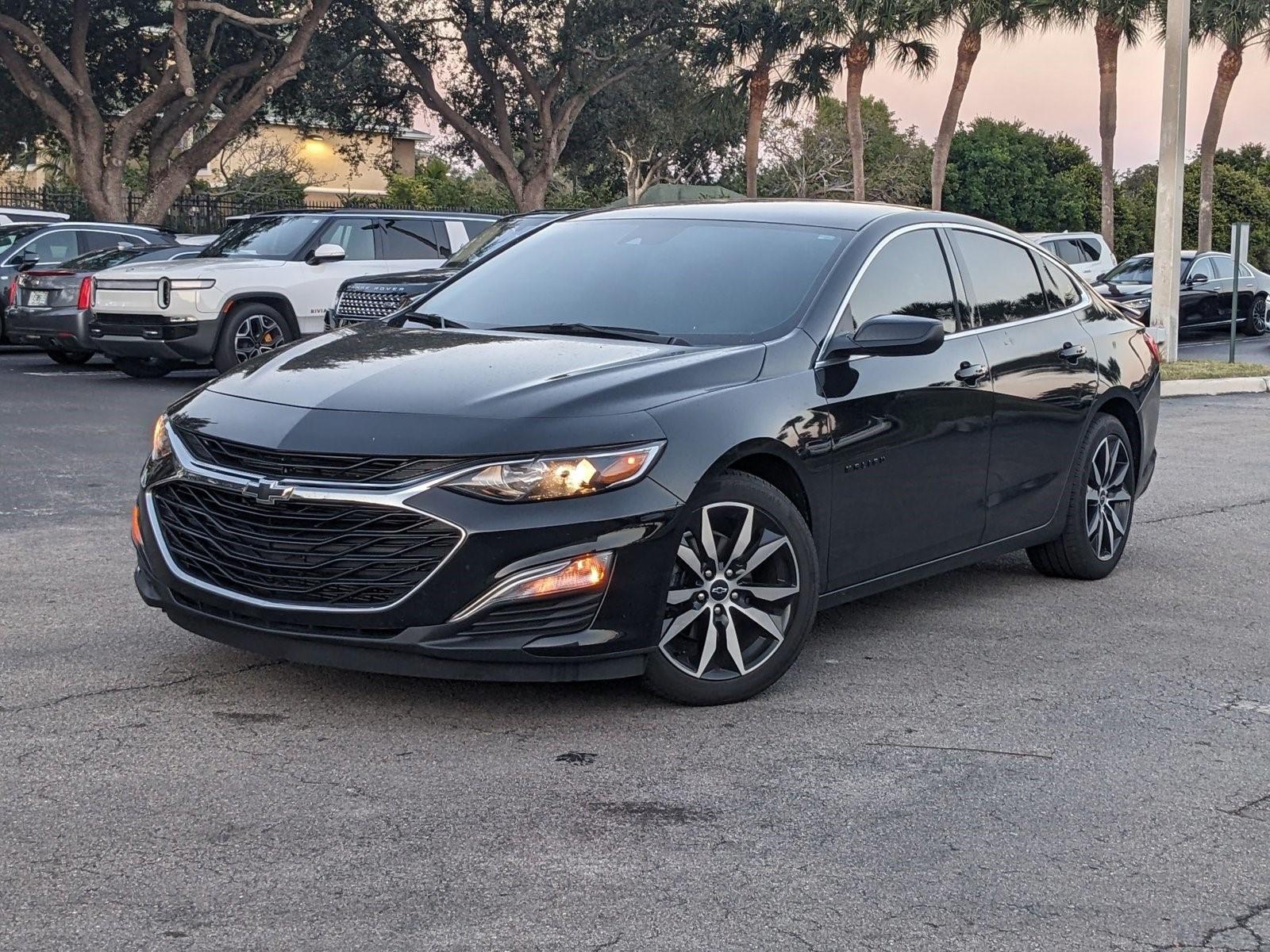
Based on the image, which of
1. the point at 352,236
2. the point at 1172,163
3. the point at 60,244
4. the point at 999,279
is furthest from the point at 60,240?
the point at 999,279

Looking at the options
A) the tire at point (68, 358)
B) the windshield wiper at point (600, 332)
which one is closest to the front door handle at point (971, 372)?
Result: the windshield wiper at point (600, 332)

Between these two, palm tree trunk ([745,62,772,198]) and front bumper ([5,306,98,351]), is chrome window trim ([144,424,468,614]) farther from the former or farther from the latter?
palm tree trunk ([745,62,772,198])

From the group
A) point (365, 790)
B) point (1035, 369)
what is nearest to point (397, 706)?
point (365, 790)

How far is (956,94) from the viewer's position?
39.9m

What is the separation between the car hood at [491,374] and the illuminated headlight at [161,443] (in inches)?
8.1

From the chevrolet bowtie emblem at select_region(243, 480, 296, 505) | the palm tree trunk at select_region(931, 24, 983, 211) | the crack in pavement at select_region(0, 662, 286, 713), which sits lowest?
the crack in pavement at select_region(0, 662, 286, 713)

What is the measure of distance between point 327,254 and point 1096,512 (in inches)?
378

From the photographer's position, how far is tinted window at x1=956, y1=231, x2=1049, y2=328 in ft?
22.1

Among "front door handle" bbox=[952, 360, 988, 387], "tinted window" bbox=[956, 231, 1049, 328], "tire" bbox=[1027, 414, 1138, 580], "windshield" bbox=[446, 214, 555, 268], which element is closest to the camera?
"front door handle" bbox=[952, 360, 988, 387]

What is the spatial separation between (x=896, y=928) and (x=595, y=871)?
2.36 feet

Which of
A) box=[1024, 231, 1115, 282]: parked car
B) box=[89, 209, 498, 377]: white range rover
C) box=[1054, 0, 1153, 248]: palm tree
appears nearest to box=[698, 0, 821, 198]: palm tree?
box=[1054, 0, 1153, 248]: palm tree

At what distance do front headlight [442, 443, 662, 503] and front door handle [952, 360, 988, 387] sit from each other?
6.34 feet

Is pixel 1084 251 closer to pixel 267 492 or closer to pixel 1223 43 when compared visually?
pixel 1223 43

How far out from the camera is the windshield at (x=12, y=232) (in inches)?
797
